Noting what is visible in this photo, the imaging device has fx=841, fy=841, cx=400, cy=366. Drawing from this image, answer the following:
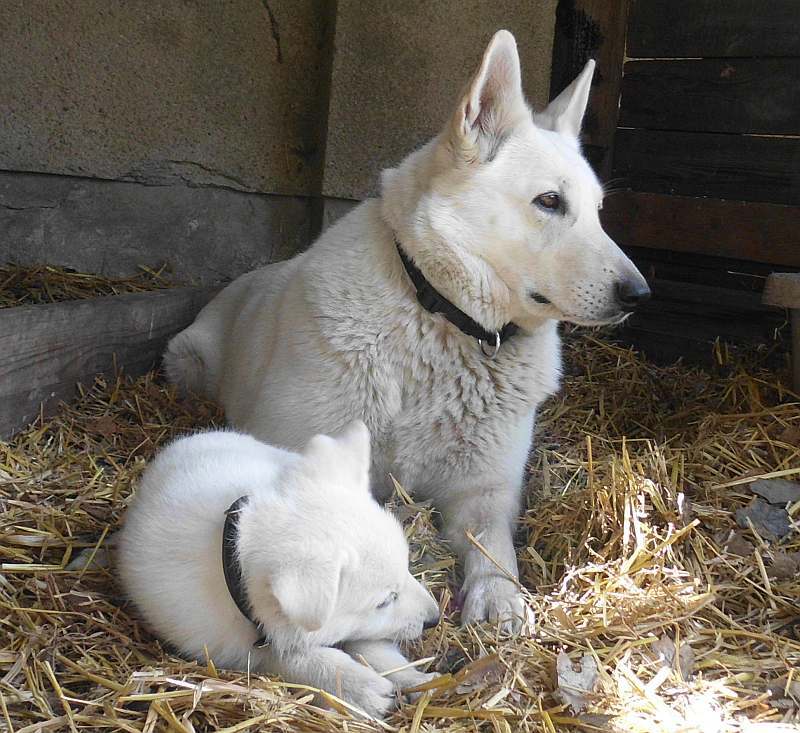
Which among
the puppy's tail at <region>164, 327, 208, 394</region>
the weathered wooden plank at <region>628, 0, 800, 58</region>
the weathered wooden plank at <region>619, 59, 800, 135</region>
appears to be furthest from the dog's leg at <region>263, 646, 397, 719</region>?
the weathered wooden plank at <region>628, 0, 800, 58</region>

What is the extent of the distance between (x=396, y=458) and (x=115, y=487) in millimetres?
1016

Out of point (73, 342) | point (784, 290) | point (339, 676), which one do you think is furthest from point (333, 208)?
point (339, 676)

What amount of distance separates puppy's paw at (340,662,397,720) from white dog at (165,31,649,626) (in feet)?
2.06

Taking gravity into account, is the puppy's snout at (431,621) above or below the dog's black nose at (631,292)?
below

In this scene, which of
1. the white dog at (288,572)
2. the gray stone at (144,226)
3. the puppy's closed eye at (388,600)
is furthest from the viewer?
the gray stone at (144,226)

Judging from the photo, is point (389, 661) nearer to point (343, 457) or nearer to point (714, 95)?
point (343, 457)

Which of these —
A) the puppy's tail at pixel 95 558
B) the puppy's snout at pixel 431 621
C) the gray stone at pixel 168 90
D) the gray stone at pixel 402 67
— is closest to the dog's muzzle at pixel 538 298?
the puppy's snout at pixel 431 621

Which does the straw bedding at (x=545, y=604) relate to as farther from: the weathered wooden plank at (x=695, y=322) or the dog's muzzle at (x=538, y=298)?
the weathered wooden plank at (x=695, y=322)

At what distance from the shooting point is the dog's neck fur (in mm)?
2875

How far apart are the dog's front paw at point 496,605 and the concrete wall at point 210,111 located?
301 cm

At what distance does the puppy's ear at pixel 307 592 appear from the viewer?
5.89ft

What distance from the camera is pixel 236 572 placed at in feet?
6.55

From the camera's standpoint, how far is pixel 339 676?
2.06 metres

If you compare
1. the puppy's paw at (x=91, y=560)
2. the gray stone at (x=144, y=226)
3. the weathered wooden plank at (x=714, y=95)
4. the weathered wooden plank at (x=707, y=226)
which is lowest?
the puppy's paw at (x=91, y=560)
